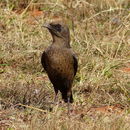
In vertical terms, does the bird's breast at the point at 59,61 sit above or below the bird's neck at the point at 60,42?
below

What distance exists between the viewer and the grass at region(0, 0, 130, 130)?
6.98 metres

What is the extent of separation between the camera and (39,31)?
11.3 metres

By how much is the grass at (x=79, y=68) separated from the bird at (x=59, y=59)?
0.34 meters

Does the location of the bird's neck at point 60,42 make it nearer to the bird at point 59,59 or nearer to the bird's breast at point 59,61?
the bird at point 59,59

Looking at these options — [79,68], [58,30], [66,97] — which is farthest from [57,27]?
[79,68]

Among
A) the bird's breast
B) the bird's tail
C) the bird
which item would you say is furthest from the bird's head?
the bird's tail

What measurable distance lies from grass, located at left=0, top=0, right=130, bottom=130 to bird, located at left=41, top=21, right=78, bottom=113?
0.34 meters

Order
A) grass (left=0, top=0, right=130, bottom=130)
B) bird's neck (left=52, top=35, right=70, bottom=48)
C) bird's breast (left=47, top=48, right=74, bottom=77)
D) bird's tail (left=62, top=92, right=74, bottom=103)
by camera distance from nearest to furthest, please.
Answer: grass (left=0, top=0, right=130, bottom=130) → bird's breast (left=47, top=48, right=74, bottom=77) → bird's neck (left=52, top=35, right=70, bottom=48) → bird's tail (left=62, top=92, right=74, bottom=103)

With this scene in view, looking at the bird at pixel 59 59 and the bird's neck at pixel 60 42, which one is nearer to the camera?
the bird at pixel 59 59

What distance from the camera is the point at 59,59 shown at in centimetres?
742

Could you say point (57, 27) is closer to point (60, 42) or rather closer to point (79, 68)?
point (60, 42)

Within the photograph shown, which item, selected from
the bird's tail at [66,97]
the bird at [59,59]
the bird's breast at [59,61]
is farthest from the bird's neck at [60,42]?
the bird's tail at [66,97]

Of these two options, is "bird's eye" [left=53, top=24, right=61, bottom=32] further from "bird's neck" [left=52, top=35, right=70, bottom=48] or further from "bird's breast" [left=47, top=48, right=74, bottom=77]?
"bird's breast" [left=47, top=48, right=74, bottom=77]

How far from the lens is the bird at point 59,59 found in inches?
292
